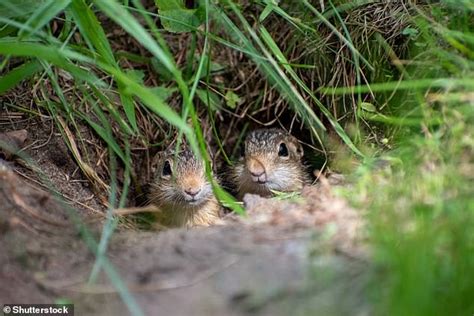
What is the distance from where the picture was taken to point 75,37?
6.00 metres

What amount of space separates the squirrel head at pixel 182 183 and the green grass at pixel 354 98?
251mm

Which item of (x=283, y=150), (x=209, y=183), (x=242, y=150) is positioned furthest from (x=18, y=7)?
(x=242, y=150)

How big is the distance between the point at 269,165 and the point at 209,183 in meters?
0.53

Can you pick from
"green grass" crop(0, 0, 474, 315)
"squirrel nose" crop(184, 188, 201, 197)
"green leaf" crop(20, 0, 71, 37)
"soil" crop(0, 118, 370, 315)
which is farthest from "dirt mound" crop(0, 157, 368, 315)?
"squirrel nose" crop(184, 188, 201, 197)

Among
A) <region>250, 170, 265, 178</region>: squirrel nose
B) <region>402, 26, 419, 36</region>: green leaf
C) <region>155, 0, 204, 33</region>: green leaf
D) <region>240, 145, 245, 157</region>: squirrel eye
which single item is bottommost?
<region>240, 145, 245, 157</region>: squirrel eye

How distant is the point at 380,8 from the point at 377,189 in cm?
226

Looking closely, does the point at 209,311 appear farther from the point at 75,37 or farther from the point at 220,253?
the point at 75,37

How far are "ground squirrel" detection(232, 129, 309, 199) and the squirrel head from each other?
0.34m

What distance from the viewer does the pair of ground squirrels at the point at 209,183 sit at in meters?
5.63

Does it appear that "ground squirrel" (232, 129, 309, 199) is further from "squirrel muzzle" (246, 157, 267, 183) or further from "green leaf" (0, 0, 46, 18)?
"green leaf" (0, 0, 46, 18)

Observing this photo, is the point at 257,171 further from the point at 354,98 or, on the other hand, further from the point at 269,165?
the point at 354,98

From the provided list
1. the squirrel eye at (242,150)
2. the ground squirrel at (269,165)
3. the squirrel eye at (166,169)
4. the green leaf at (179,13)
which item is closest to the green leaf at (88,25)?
the green leaf at (179,13)

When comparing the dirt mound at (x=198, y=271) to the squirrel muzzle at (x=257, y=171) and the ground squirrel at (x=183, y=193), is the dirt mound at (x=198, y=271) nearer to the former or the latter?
the ground squirrel at (x=183, y=193)

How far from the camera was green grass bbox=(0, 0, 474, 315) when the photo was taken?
2.84m
